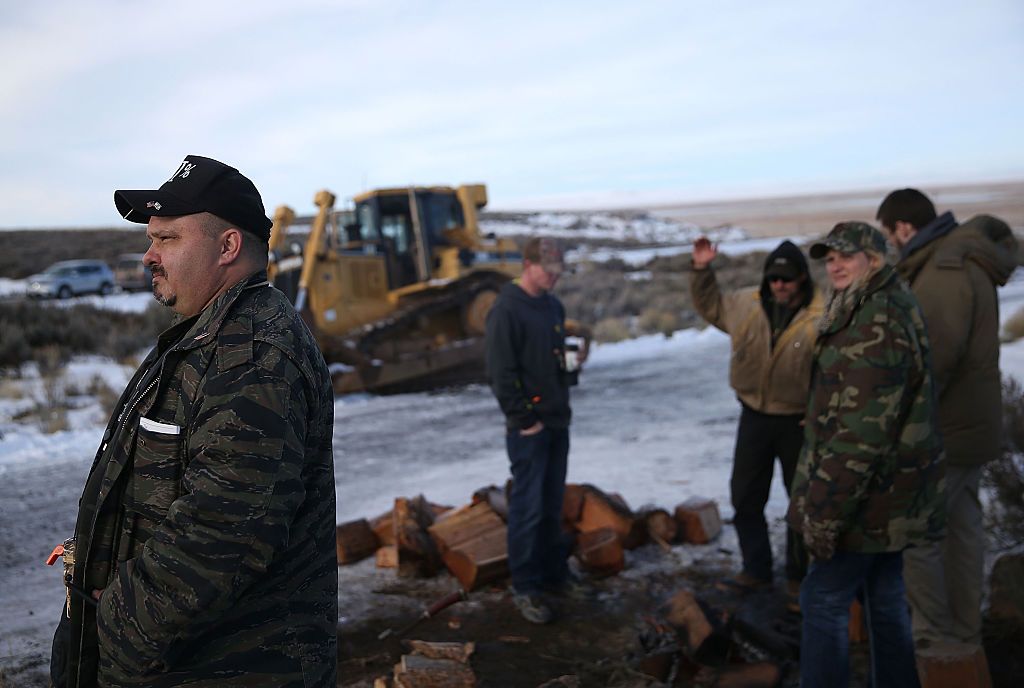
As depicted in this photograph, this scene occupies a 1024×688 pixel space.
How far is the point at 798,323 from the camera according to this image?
173 inches

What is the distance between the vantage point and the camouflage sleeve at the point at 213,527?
5.56ft

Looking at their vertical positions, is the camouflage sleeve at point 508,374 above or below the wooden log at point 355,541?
above

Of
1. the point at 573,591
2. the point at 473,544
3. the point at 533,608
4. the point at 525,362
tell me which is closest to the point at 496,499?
the point at 473,544

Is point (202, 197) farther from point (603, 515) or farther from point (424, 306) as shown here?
point (424, 306)

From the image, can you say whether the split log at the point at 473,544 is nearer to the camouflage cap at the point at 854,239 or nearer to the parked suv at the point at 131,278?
the camouflage cap at the point at 854,239

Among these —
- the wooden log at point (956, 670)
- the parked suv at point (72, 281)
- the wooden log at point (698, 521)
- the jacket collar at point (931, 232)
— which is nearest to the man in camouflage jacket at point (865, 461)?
the wooden log at point (956, 670)

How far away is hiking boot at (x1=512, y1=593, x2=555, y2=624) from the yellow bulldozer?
750 centimetres

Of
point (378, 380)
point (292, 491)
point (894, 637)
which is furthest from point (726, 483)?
point (378, 380)

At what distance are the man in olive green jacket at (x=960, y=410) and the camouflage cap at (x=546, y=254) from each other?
5.74ft

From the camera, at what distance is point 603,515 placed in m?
5.27

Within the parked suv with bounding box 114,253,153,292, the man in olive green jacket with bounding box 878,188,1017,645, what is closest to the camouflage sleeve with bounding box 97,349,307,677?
the man in olive green jacket with bounding box 878,188,1017,645

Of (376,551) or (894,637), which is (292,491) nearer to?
(894,637)

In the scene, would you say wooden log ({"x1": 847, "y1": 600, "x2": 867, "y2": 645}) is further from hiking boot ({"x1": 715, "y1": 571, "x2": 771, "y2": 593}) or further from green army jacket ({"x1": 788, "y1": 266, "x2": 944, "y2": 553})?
green army jacket ({"x1": 788, "y1": 266, "x2": 944, "y2": 553})

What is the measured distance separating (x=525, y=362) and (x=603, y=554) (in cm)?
131
